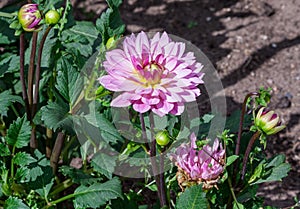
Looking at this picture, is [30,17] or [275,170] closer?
[30,17]

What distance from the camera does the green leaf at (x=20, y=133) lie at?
1443mm

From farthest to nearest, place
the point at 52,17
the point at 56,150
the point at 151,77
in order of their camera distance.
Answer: the point at 56,150, the point at 52,17, the point at 151,77

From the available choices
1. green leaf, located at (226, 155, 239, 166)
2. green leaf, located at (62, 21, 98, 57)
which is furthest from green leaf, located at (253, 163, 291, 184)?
green leaf, located at (62, 21, 98, 57)

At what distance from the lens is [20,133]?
4.76ft

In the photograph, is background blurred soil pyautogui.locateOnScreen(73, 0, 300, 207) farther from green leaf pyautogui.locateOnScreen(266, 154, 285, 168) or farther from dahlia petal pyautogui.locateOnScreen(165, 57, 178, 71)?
dahlia petal pyautogui.locateOnScreen(165, 57, 178, 71)

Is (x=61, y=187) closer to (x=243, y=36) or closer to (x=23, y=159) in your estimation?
(x=23, y=159)

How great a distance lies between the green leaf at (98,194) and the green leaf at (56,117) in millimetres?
157

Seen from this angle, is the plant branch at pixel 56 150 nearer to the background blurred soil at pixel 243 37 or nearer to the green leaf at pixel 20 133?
the green leaf at pixel 20 133

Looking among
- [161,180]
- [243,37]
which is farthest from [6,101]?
[243,37]

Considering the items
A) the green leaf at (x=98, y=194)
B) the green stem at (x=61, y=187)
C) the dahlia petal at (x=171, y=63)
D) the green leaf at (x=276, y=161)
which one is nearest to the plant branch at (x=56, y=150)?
the green stem at (x=61, y=187)

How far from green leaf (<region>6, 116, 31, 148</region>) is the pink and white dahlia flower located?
308mm

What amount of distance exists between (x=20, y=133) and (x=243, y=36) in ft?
4.12

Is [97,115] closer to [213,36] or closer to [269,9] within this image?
[213,36]

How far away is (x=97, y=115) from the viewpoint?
4.74ft
